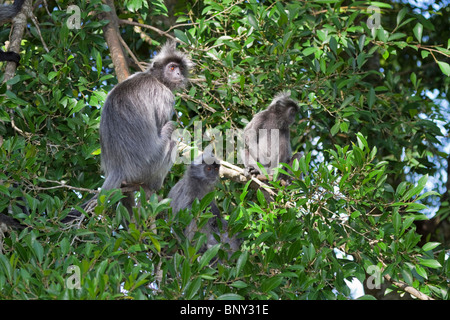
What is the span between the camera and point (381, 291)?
5.93m

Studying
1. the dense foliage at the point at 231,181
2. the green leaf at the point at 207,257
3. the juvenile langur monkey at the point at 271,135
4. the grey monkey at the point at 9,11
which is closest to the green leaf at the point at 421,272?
the dense foliage at the point at 231,181

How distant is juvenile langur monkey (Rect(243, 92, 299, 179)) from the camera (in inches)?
211

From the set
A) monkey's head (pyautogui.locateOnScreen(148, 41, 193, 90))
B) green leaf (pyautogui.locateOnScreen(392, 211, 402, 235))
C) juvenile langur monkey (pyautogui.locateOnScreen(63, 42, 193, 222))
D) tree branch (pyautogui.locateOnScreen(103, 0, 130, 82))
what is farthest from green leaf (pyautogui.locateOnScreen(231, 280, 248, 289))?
tree branch (pyautogui.locateOnScreen(103, 0, 130, 82))

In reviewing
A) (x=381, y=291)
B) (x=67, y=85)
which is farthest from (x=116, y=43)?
(x=381, y=291)

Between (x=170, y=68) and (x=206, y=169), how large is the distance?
774mm

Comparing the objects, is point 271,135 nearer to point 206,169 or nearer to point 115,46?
point 206,169

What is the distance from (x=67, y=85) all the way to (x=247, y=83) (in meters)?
1.36

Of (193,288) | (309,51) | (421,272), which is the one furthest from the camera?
(309,51)

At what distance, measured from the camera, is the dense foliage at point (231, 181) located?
101 inches

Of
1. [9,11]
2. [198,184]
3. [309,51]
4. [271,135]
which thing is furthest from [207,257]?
[271,135]

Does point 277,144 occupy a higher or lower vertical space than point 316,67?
lower

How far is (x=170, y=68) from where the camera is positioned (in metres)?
4.14

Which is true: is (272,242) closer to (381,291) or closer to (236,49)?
(236,49)

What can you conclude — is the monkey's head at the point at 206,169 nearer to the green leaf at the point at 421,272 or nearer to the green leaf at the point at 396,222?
the green leaf at the point at 396,222
